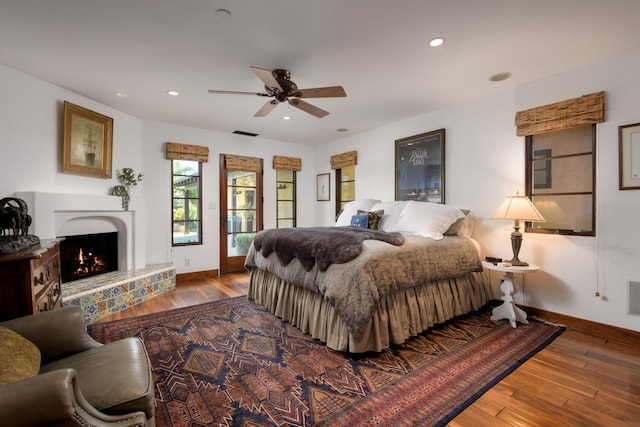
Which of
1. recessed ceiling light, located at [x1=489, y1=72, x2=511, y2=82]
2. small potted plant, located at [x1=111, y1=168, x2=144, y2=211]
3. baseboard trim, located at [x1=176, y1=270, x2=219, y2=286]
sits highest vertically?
recessed ceiling light, located at [x1=489, y1=72, x2=511, y2=82]

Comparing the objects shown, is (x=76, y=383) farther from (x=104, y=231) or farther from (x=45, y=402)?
(x=104, y=231)

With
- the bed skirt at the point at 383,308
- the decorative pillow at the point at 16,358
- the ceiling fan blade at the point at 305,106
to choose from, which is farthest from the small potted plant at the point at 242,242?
the decorative pillow at the point at 16,358

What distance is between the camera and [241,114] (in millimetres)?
3998

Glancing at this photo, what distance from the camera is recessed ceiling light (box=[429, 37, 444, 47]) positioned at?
7.30ft

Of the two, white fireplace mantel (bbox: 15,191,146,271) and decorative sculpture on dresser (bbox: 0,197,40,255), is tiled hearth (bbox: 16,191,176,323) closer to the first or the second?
white fireplace mantel (bbox: 15,191,146,271)

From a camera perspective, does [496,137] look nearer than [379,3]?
No

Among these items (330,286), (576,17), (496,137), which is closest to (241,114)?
(330,286)

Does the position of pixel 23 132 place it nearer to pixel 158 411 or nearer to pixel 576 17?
pixel 158 411

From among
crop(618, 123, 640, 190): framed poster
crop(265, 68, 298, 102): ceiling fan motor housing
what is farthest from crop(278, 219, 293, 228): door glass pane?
crop(618, 123, 640, 190): framed poster

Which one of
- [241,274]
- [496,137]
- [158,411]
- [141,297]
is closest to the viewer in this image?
[158,411]

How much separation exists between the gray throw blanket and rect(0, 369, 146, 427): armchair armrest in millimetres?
1647

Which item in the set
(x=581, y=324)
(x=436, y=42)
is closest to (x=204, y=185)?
(x=436, y=42)

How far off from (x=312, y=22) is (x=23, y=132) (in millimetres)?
3000

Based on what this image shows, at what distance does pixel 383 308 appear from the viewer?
7.43 feet
